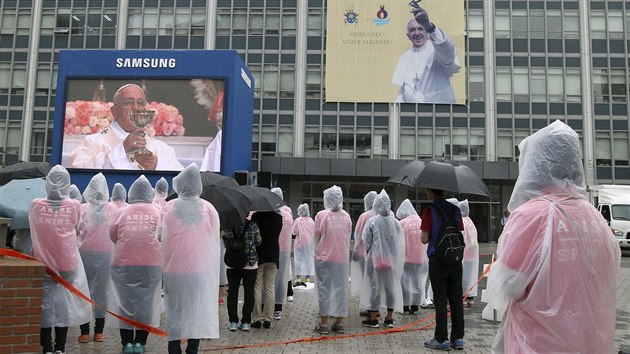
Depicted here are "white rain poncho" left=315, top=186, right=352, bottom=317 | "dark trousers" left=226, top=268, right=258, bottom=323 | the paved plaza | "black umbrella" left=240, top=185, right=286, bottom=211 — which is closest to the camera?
the paved plaza

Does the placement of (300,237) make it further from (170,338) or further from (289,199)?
(289,199)

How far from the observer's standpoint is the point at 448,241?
6223 mm

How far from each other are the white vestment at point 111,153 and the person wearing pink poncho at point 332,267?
44.7 feet

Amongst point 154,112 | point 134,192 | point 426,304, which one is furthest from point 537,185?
point 154,112

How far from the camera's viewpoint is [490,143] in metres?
33.9

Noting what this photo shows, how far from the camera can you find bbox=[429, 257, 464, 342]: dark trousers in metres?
6.26

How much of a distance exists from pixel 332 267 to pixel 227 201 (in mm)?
1994

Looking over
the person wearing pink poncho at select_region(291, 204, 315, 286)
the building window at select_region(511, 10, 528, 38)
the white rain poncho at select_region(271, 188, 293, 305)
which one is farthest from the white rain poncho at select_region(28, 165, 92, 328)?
the building window at select_region(511, 10, 528, 38)

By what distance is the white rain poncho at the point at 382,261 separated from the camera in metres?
7.82

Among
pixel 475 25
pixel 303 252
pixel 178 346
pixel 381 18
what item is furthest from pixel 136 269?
pixel 475 25

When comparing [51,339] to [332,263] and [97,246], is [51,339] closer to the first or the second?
[97,246]

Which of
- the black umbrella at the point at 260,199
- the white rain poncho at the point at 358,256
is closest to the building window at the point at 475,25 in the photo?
the white rain poncho at the point at 358,256

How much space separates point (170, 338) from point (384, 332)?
3472mm

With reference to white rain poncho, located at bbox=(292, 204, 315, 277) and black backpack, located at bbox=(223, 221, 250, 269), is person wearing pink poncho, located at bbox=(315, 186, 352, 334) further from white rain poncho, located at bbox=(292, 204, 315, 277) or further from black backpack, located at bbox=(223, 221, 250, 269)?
white rain poncho, located at bbox=(292, 204, 315, 277)
